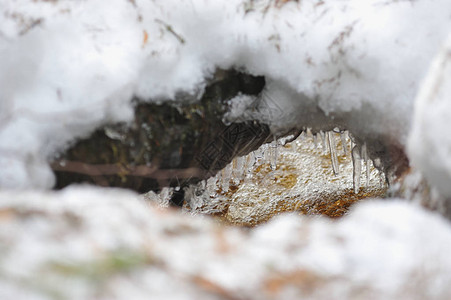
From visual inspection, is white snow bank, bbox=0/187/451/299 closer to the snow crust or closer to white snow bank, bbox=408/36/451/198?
white snow bank, bbox=408/36/451/198

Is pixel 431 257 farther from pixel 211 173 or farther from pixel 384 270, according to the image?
pixel 211 173

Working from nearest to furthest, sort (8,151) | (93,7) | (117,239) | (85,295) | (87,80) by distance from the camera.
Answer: (85,295) < (117,239) < (8,151) < (87,80) < (93,7)

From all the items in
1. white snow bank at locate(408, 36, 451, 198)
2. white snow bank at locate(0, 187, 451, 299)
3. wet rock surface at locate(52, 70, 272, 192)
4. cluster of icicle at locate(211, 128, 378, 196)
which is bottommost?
white snow bank at locate(0, 187, 451, 299)

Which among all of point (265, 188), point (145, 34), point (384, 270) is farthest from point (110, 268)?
point (265, 188)

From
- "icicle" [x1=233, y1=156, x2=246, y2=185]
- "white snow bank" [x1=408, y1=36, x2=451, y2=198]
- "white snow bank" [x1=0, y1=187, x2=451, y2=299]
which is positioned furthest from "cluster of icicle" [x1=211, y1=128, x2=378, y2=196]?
"white snow bank" [x1=0, y1=187, x2=451, y2=299]

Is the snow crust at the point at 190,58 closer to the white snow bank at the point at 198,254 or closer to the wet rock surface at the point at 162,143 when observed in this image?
the wet rock surface at the point at 162,143

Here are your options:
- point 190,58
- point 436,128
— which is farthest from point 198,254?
point 190,58
